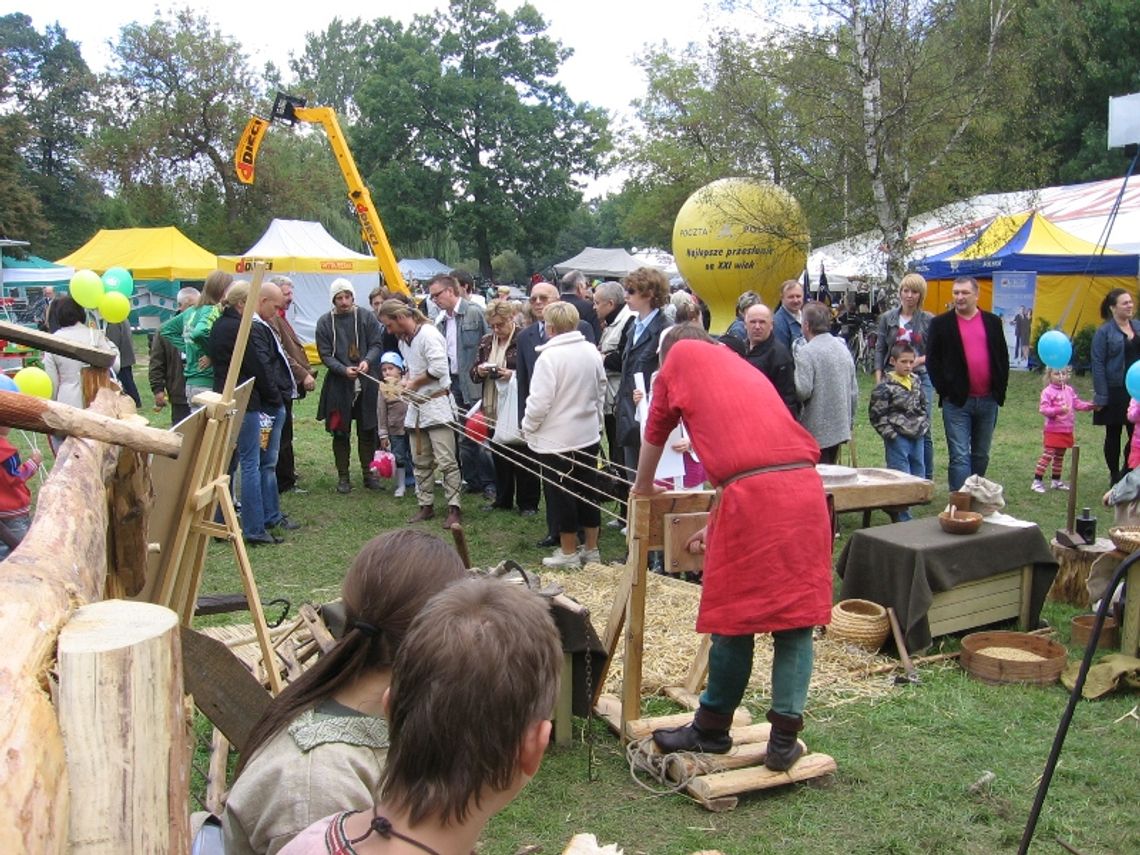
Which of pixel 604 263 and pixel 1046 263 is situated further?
pixel 604 263

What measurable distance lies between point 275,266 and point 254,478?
13911mm

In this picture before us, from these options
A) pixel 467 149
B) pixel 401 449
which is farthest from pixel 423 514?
pixel 467 149

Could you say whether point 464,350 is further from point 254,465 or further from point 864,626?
point 864,626

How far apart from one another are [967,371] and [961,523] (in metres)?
2.23

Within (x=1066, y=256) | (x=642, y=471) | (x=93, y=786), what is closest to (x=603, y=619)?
(x=642, y=471)

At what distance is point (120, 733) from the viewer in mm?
1292

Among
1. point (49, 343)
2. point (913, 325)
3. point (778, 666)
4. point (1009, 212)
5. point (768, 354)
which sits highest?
point (1009, 212)

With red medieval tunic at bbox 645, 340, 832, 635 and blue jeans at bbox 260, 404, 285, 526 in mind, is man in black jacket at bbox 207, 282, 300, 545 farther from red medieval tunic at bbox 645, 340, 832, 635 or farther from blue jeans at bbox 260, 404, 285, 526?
red medieval tunic at bbox 645, 340, 832, 635

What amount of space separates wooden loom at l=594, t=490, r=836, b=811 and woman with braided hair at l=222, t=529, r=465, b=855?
1.93 metres

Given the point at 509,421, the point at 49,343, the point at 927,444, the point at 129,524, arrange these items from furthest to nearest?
1. the point at 927,444
2. the point at 509,421
3. the point at 49,343
4. the point at 129,524

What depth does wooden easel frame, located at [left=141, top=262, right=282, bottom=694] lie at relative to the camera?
3.56 meters

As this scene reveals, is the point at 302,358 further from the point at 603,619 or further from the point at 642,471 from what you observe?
the point at 642,471

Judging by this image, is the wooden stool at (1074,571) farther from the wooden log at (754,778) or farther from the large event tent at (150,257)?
the large event tent at (150,257)

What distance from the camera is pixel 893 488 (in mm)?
6164
